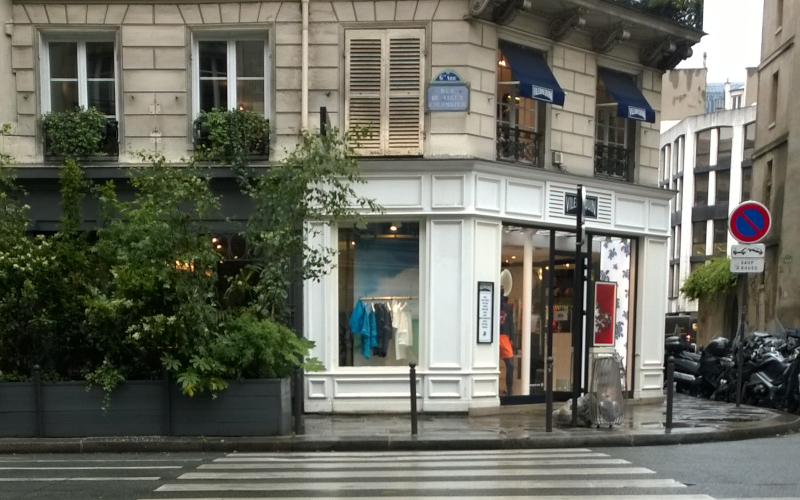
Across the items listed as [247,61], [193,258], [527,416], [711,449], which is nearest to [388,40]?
[247,61]

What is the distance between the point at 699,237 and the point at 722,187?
4.11m

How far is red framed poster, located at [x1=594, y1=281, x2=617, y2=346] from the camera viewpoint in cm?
1644

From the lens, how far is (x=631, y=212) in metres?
16.5

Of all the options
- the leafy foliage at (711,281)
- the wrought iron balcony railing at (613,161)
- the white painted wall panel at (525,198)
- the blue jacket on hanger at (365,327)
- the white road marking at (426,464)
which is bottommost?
the leafy foliage at (711,281)

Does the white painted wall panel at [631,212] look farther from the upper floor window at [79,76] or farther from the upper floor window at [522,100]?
the upper floor window at [79,76]

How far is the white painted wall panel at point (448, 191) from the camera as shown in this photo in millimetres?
14328

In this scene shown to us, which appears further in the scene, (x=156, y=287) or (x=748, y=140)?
(x=748, y=140)

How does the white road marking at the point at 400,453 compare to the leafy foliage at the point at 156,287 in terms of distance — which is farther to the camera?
the leafy foliage at the point at 156,287

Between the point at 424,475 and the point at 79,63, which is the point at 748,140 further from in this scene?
the point at 424,475

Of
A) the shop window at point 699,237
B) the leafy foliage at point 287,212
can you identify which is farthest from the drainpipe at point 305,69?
the shop window at point 699,237

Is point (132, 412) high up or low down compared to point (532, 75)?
down

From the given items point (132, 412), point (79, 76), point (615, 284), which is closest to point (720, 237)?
point (615, 284)

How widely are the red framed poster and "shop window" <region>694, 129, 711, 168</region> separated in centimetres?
4433

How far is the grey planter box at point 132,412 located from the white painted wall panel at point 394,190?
4.19 metres
